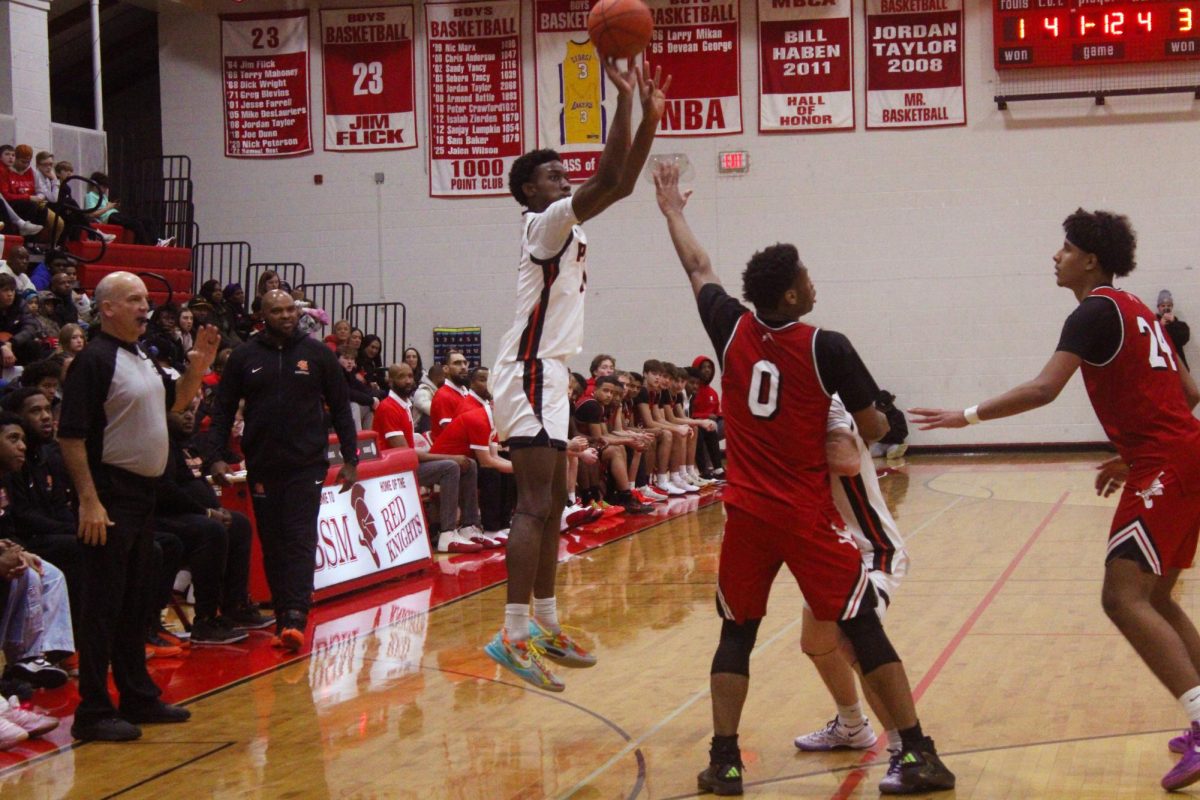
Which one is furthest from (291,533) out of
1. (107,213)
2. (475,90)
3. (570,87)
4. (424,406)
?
(475,90)

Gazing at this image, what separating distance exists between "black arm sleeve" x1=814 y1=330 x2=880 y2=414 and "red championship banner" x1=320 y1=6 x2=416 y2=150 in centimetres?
1483

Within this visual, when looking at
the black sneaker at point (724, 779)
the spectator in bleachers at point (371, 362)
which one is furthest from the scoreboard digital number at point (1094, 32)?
the black sneaker at point (724, 779)

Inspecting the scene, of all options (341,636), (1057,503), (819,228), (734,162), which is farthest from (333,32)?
(341,636)

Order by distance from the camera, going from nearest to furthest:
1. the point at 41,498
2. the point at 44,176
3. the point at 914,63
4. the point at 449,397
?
the point at 41,498 → the point at 449,397 → the point at 44,176 → the point at 914,63

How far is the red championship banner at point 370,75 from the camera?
726 inches

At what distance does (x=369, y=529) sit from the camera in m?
9.37

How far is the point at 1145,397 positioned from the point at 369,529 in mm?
5851

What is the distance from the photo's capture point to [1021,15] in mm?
16969

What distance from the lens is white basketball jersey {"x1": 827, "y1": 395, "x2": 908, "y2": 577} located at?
14.9 feet

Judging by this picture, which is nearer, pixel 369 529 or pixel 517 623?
pixel 517 623

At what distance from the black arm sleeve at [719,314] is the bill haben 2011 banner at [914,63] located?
540 inches

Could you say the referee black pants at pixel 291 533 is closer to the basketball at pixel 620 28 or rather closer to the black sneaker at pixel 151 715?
the black sneaker at pixel 151 715

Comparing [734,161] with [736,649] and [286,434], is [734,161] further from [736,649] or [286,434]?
[736,649]

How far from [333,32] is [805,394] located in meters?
15.5
